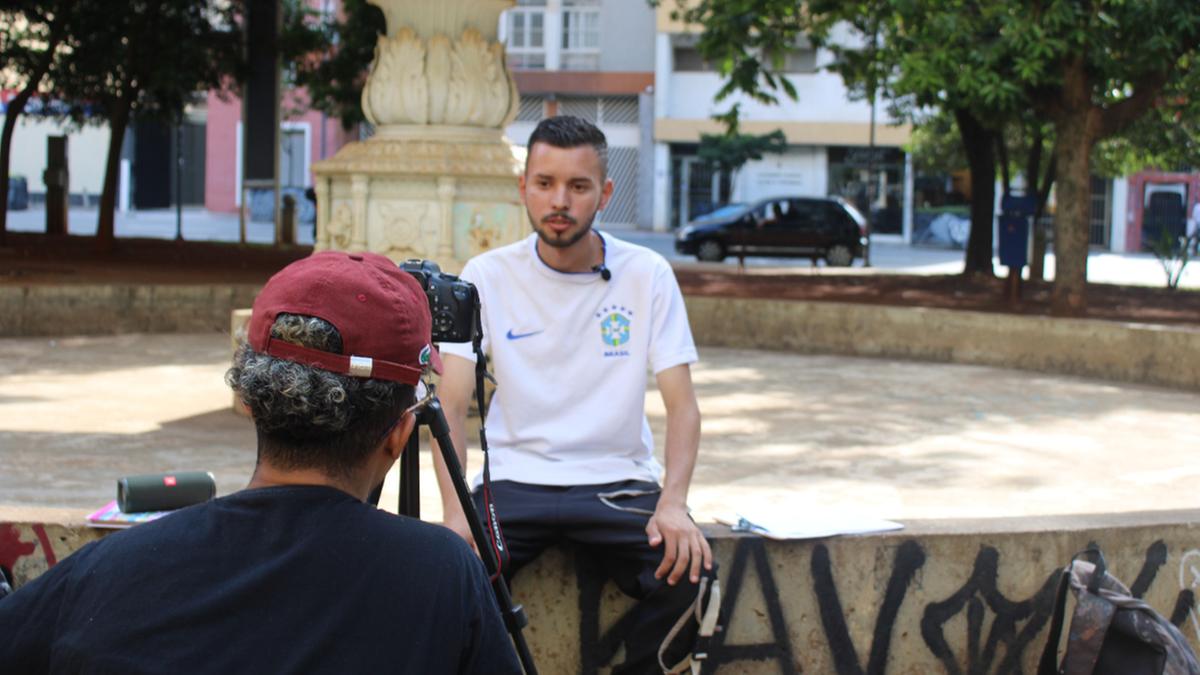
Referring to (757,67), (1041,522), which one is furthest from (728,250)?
(1041,522)

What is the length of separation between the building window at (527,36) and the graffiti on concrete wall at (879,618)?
43.8m

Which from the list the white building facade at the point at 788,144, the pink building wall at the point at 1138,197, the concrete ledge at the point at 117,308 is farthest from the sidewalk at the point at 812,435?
the pink building wall at the point at 1138,197

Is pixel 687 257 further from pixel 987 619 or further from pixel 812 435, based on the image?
pixel 987 619

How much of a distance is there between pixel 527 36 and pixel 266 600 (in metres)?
46.5

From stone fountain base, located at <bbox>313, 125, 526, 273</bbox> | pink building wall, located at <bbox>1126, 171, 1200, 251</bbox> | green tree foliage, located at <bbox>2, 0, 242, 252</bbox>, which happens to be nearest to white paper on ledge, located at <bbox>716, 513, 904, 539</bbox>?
stone fountain base, located at <bbox>313, 125, 526, 273</bbox>

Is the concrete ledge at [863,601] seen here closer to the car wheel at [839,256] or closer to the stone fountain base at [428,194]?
the stone fountain base at [428,194]

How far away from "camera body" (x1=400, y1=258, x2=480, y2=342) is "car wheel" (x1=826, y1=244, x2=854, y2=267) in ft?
89.7

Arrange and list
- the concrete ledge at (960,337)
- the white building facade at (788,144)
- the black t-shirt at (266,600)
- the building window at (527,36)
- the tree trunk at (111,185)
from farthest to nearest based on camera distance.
→ the building window at (527,36) → the white building facade at (788,144) → the tree trunk at (111,185) → the concrete ledge at (960,337) → the black t-shirt at (266,600)

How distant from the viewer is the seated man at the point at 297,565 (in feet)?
6.53

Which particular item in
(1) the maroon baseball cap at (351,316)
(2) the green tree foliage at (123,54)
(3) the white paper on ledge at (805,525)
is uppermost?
(2) the green tree foliage at (123,54)

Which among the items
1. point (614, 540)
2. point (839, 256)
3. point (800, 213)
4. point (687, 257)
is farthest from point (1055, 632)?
point (687, 257)

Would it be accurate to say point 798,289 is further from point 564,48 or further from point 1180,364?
point 564,48

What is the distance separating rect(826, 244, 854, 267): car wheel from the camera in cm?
3009

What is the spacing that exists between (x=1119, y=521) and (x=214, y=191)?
152 feet
